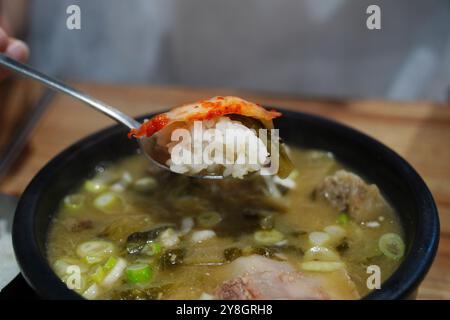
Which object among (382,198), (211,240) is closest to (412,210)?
(382,198)

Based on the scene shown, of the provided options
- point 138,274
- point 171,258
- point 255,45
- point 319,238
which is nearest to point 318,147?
point 319,238

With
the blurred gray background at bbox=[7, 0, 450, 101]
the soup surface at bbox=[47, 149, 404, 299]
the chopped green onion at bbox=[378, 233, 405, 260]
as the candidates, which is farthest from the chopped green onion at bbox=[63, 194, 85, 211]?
the blurred gray background at bbox=[7, 0, 450, 101]

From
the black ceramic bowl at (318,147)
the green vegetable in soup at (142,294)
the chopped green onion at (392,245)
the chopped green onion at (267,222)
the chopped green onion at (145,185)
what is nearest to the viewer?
the black ceramic bowl at (318,147)

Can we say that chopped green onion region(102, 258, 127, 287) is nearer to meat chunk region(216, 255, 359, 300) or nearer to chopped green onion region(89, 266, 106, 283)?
chopped green onion region(89, 266, 106, 283)

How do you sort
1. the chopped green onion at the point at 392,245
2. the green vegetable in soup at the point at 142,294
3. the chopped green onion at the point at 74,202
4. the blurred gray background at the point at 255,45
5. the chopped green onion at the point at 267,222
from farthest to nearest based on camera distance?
the blurred gray background at the point at 255,45
the chopped green onion at the point at 74,202
the chopped green onion at the point at 267,222
the chopped green onion at the point at 392,245
the green vegetable in soup at the point at 142,294

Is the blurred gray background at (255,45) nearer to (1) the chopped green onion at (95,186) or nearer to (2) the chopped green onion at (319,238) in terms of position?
(1) the chopped green onion at (95,186)

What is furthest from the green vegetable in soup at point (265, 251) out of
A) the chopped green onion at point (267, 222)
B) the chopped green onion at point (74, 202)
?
the chopped green onion at point (74, 202)
